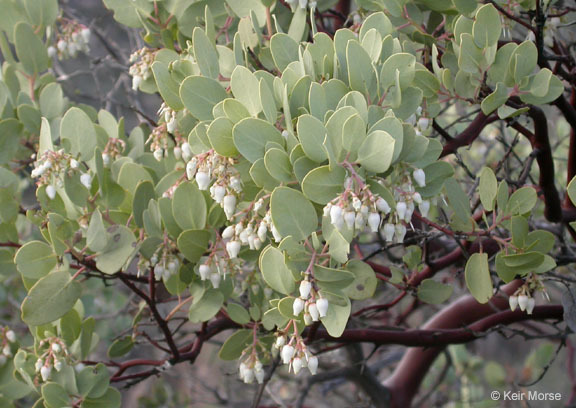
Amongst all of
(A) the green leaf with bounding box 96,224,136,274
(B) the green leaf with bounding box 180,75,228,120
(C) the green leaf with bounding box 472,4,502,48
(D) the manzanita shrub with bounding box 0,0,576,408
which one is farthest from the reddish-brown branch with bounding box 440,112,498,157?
(A) the green leaf with bounding box 96,224,136,274

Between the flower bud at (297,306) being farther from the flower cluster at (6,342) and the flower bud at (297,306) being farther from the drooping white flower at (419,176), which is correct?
the flower cluster at (6,342)

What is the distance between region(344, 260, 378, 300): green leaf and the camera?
135 centimetres

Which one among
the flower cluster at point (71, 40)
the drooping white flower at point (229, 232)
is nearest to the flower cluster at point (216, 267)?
the drooping white flower at point (229, 232)

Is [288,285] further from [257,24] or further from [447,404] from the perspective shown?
[447,404]

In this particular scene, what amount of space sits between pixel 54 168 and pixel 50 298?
31 cm

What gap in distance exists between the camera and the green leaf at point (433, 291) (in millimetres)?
1801

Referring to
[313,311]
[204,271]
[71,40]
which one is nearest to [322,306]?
[313,311]

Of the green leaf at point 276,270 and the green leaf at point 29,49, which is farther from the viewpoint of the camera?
the green leaf at point 29,49

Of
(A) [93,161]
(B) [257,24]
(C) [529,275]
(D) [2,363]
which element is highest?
(B) [257,24]

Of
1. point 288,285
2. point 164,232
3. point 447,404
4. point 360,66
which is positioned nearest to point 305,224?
point 288,285

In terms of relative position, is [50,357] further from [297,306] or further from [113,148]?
[297,306]

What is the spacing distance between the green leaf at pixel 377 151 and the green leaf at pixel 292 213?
13 cm

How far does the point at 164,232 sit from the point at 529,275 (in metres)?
0.88

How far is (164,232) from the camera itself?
1.55m
